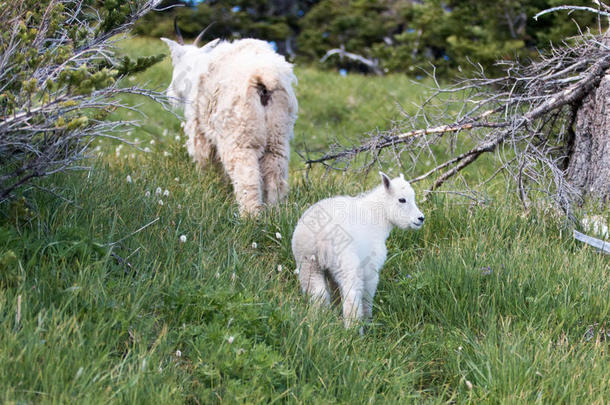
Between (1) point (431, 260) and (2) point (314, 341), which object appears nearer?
(2) point (314, 341)

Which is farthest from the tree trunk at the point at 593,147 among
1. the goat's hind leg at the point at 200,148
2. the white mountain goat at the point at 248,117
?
the goat's hind leg at the point at 200,148

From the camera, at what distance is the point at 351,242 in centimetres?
397

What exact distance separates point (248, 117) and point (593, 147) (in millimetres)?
3045

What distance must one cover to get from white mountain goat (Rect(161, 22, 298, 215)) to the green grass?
724 mm

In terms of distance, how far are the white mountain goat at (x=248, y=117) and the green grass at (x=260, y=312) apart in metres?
0.72

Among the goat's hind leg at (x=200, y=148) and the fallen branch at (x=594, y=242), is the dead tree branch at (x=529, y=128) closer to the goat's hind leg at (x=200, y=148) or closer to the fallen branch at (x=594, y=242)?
the fallen branch at (x=594, y=242)

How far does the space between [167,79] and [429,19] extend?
21.6ft

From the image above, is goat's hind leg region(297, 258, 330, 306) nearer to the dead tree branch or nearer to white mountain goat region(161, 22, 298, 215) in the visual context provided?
white mountain goat region(161, 22, 298, 215)

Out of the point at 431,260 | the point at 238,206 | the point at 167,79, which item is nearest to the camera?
the point at 431,260

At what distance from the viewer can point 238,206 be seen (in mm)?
5688

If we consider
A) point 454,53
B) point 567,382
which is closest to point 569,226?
point 567,382

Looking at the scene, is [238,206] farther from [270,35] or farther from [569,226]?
[270,35]

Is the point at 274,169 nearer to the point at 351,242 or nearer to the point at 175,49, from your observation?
the point at 351,242

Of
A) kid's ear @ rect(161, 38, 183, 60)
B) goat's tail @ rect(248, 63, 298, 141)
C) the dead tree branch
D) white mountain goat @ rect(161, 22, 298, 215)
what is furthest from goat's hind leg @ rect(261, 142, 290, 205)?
kid's ear @ rect(161, 38, 183, 60)
